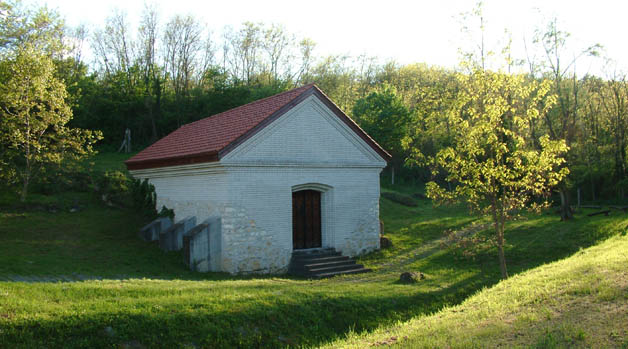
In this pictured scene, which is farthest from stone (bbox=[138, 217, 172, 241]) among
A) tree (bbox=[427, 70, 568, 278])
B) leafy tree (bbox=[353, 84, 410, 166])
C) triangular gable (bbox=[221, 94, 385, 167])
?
leafy tree (bbox=[353, 84, 410, 166])

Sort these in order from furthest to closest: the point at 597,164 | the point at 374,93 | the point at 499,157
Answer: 1. the point at 374,93
2. the point at 597,164
3. the point at 499,157

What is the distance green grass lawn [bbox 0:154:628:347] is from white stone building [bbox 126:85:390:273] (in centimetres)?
117

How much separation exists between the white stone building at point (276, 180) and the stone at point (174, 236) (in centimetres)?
54

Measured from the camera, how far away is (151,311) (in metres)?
8.27

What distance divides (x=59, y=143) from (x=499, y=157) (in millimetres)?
17477

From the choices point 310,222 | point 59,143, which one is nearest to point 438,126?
point 310,222

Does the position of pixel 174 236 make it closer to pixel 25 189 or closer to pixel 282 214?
pixel 282 214

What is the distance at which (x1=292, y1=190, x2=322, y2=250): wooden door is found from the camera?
52.9ft

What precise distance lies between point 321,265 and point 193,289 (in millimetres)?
5778

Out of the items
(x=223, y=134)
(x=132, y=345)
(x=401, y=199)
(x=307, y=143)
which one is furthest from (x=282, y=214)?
(x=401, y=199)

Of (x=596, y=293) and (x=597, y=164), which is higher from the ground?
(x=597, y=164)

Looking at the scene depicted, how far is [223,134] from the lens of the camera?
15883mm

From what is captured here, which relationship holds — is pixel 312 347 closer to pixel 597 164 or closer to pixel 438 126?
pixel 438 126

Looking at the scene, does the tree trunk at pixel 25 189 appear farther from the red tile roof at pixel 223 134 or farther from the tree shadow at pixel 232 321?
the tree shadow at pixel 232 321
